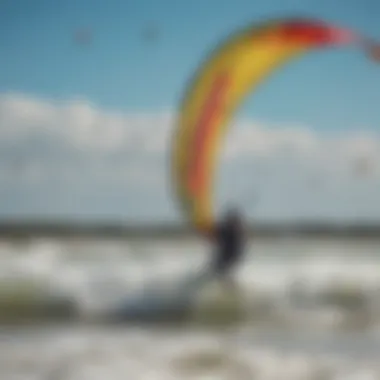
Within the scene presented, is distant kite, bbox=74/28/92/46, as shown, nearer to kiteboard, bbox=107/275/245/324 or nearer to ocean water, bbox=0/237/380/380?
ocean water, bbox=0/237/380/380

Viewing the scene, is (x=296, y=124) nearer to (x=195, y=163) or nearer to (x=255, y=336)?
(x=195, y=163)

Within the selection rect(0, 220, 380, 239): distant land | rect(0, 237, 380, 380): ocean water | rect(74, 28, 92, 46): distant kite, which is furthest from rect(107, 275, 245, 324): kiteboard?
rect(74, 28, 92, 46): distant kite

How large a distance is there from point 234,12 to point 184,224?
18.6 inches

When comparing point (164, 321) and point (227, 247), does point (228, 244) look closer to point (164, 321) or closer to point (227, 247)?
point (227, 247)

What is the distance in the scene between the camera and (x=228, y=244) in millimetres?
1737

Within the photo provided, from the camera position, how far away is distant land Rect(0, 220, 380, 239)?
1739mm

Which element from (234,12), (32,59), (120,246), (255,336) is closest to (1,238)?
(120,246)

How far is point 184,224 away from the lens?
5.73ft

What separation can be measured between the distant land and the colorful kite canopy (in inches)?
3.1

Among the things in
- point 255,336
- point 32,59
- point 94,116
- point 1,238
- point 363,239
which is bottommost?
point 255,336

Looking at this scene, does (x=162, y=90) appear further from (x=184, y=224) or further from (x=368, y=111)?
(x=368, y=111)

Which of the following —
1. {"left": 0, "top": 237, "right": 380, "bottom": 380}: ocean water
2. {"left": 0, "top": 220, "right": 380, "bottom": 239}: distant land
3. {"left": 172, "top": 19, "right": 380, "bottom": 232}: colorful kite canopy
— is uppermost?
{"left": 172, "top": 19, "right": 380, "bottom": 232}: colorful kite canopy

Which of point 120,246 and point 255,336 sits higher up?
point 120,246

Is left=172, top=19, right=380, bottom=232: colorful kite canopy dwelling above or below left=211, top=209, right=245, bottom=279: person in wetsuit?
above
